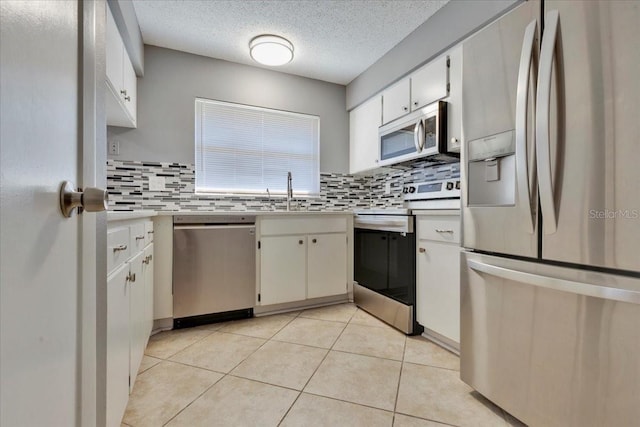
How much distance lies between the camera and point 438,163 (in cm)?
262

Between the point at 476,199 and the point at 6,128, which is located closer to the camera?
the point at 6,128

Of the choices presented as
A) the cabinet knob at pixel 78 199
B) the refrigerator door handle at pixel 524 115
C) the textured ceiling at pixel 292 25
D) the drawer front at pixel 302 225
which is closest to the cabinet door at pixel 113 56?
the textured ceiling at pixel 292 25

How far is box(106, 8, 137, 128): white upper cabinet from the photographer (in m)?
1.70

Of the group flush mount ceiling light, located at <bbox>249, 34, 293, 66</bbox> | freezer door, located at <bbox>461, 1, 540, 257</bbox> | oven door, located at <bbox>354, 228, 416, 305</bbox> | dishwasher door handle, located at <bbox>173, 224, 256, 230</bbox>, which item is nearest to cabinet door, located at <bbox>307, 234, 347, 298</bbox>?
oven door, located at <bbox>354, 228, 416, 305</bbox>

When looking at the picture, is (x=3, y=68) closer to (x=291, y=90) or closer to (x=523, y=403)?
(x=523, y=403)

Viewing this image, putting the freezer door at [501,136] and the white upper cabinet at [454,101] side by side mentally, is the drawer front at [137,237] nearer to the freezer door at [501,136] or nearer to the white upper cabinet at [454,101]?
the freezer door at [501,136]

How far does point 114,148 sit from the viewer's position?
250 centimetres

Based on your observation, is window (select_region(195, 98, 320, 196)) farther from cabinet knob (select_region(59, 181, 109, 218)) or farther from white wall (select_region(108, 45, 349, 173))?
cabinet knob (select_region(59, 181, 109, 218))

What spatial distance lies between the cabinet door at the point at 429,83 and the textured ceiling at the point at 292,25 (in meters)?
0.37

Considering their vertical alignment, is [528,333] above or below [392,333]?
above

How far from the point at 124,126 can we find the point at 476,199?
2696mm

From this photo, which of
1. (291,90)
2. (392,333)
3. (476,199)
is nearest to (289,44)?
(291,90)

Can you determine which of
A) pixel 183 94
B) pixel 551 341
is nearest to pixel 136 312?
pixel 551 341

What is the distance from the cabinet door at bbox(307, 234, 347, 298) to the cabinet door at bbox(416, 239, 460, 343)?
0.86m
